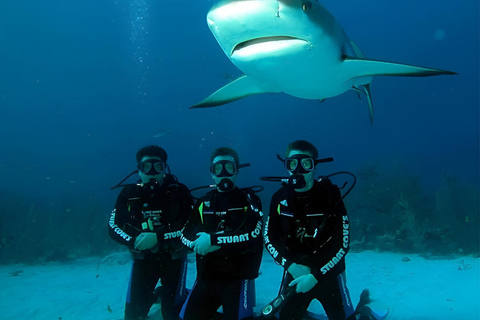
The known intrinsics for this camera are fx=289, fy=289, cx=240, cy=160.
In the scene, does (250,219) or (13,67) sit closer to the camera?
(250,219)

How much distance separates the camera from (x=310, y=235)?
3135 millimetres

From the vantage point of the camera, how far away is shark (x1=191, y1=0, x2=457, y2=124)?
187 cm

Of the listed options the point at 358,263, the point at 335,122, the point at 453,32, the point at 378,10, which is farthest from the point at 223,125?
the point at 358,263

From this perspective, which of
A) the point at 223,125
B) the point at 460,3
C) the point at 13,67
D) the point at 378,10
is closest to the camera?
the point at 460,3

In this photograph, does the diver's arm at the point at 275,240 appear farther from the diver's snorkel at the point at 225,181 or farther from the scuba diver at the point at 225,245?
A: the diver's snorkel at the point at 225,181

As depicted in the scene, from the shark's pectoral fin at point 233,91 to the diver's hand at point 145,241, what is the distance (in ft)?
5.69

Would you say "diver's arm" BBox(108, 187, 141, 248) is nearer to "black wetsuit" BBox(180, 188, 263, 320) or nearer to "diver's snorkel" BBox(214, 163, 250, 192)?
"black wetsuit" BBox(180, 188, 263, 320)

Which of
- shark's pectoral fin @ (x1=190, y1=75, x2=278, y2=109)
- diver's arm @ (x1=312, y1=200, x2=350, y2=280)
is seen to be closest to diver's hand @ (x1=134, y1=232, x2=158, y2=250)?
shark's pectoral fin @ (x1=190, y1=75, x2=278, y2=109)

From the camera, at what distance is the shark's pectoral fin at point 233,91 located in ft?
12.6

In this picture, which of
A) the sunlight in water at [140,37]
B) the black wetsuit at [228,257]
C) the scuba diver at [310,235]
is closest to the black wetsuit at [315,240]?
the scuba diver at [310,235]

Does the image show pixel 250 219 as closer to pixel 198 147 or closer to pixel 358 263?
pixel 358 263

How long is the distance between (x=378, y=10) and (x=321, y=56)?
63.8 m

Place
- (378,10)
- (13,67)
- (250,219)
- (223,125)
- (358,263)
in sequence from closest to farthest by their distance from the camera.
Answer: (250,219) < (358,263) < (378,10) < (13,67) < (223,125)

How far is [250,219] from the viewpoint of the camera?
Answer: 3.35 metres
